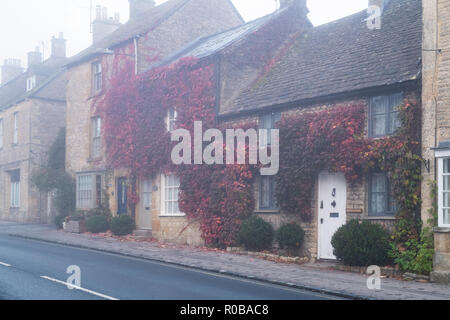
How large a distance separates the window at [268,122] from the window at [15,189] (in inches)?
844


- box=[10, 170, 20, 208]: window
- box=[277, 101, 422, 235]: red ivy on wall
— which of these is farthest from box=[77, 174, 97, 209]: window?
box=[277, 101, 422, 235]: red ivy on wall

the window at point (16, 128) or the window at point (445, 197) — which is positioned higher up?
the window at point (16, 128)

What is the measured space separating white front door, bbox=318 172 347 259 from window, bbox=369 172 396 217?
2.68 feet

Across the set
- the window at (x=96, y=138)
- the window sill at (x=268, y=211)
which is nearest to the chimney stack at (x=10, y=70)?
the window at (x=96, y=138)

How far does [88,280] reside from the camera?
11.0m

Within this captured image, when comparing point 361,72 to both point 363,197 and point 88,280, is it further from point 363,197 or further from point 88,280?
point 88,280

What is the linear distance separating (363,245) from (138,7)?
23.2 m

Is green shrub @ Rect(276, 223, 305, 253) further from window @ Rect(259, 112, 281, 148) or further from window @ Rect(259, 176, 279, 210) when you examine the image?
window @ Rect(259, 112, 281, 148)

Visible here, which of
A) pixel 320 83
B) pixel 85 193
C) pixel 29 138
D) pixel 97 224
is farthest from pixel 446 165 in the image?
pixel 29 138

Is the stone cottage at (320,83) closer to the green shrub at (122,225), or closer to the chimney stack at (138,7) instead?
the green shrub at (122,225)

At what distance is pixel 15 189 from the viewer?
34.8 m

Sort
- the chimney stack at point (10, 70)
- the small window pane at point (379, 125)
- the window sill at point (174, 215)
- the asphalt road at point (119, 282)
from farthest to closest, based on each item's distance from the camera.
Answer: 1. the chimney stack at point (10, 70)
2. the window sill at point (174, 215)
3. the small window pane at point (379, 125)
4. the asphalt road at point (119, 282)

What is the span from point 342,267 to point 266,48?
1059 cm

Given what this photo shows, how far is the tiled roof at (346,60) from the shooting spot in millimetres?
15578
